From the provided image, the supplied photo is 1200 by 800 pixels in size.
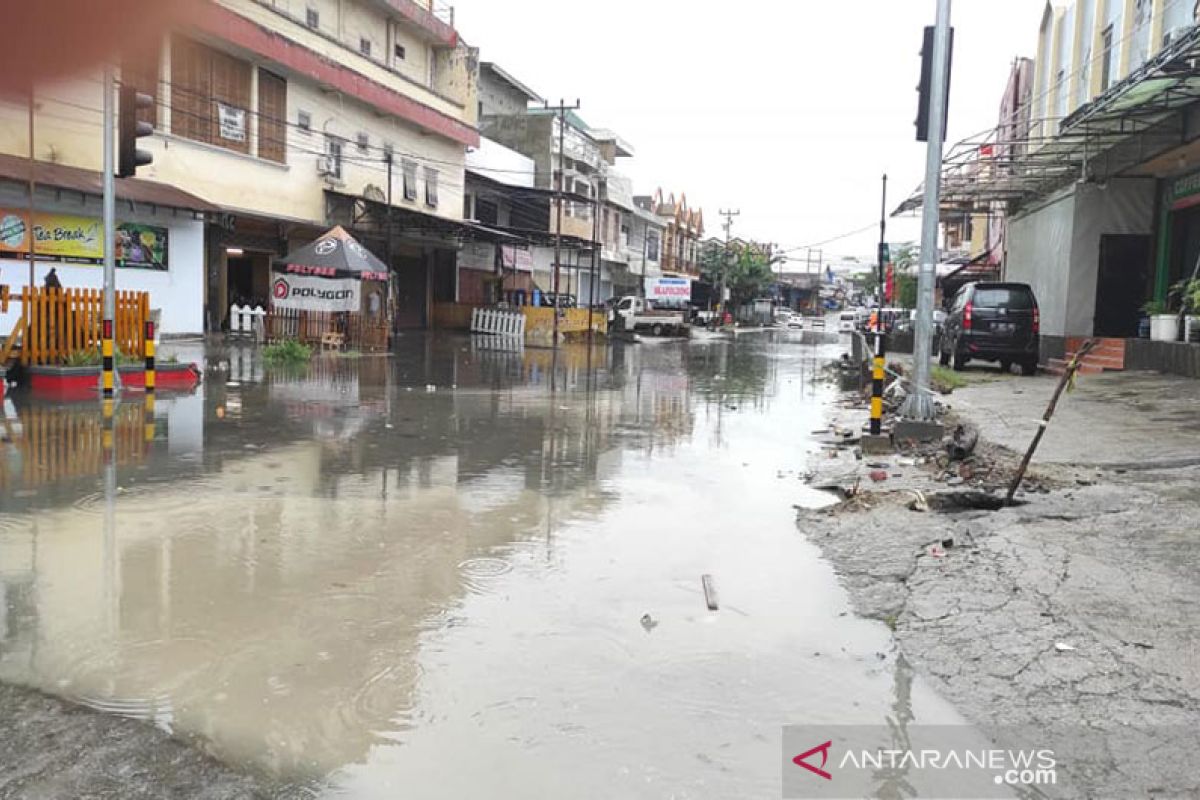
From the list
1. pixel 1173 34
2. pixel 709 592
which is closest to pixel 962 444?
pixel 709 592

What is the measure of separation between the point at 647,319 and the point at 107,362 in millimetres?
38605

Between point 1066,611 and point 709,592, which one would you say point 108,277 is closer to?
point 709,592

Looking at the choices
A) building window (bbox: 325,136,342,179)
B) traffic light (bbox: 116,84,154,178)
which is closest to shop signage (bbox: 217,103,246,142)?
building window (bbox: 325,136,342,179)

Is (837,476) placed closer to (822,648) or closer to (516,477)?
(516,477)

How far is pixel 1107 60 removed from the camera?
69.6ft

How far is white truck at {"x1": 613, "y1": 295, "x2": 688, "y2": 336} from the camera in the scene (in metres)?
48.8

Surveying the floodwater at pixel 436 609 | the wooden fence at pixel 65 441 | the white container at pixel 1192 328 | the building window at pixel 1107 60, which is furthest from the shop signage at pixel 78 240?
the building window at pixel 1107 60

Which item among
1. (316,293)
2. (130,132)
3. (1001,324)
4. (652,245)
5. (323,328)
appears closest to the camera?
(130,132)

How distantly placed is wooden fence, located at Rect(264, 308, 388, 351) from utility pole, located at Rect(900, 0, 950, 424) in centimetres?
1795

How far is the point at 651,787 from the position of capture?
3301 mm

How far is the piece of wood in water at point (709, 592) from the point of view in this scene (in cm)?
529

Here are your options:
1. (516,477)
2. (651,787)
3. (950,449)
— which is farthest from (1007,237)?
(651,787)

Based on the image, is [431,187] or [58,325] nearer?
[58,325]

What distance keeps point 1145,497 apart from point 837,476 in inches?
117
